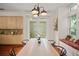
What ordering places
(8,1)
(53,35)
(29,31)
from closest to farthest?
1. (8,1)
2. (29,31)
3. (53,35)

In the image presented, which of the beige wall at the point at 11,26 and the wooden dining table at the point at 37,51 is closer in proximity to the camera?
the wooden dining table at the point at 37,51

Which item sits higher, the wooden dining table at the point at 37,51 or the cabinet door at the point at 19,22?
the cabinet door at the point at 19,22

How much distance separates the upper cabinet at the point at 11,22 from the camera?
6.61ft

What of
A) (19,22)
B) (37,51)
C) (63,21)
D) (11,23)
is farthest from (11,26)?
(63,21)

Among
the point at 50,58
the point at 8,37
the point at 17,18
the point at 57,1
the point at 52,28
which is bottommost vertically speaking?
the point at 50,58

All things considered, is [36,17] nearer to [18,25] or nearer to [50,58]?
[18,25]

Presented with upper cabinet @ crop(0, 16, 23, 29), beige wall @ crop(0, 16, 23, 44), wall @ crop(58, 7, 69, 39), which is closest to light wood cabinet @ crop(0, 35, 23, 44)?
beige wall @ crop(0, 16, 23, 44)

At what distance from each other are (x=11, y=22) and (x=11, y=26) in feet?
0.24

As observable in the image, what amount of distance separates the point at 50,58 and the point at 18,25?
3.00ft

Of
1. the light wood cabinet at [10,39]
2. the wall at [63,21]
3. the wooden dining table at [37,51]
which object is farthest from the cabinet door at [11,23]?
the wall at [63,21]

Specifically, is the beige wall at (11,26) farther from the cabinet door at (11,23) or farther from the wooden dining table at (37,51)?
the wooden dining table at (37,51)

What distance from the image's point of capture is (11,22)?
2.18 metres

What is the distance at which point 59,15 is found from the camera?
2.16 m

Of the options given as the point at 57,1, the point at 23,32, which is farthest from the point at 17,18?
the point at 57,1
